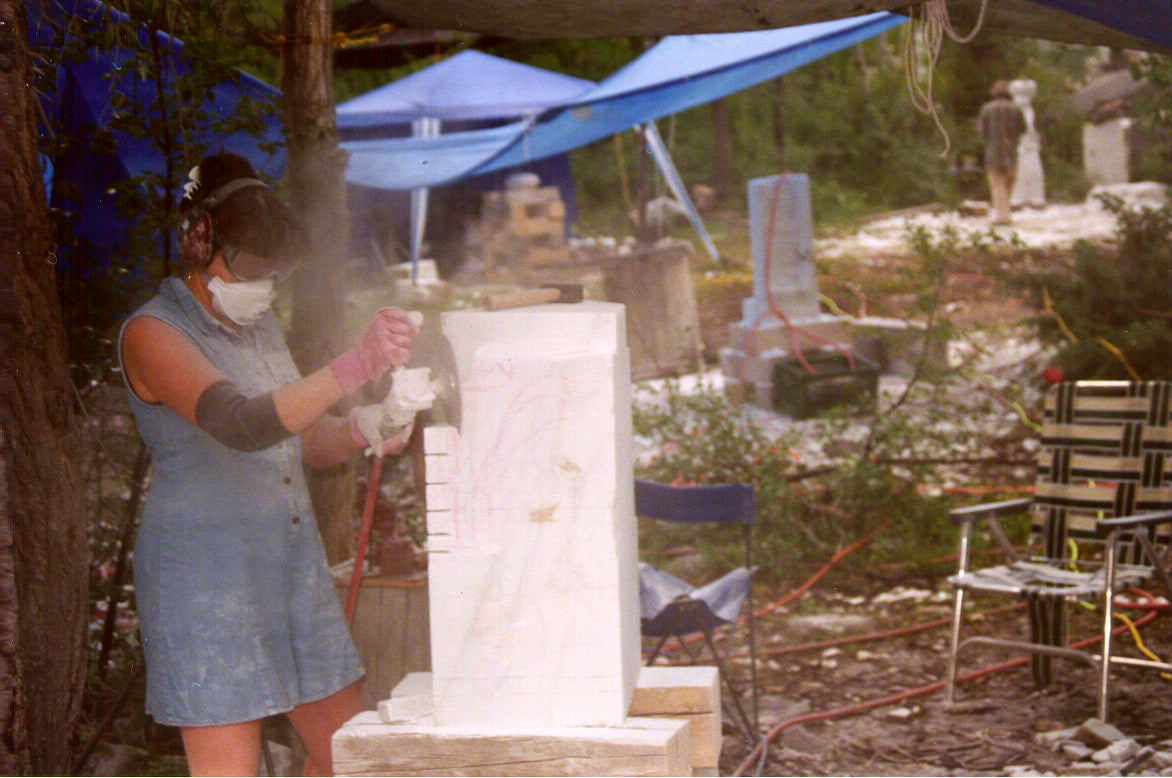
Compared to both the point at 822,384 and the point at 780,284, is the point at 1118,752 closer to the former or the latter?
the point at 822,384

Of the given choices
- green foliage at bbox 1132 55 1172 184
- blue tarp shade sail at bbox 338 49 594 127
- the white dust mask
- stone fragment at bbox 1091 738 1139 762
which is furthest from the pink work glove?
Result: blue tarp shade sail at bbox 338 49 594 127

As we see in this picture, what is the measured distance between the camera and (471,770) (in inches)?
88.7

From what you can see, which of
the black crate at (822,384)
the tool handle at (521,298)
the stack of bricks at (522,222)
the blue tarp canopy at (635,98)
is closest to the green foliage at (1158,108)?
the blue tarp canopy at (635,98)

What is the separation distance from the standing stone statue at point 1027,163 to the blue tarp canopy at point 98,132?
15.5 m

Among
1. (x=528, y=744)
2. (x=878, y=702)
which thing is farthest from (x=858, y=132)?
(x=528, y=744)

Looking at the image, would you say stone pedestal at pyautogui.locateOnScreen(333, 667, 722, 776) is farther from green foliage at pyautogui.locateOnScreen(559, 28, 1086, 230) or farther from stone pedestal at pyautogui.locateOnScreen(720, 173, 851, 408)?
green foliage at pyautogui.locateOnScreen(559, 28, 1086, 230)

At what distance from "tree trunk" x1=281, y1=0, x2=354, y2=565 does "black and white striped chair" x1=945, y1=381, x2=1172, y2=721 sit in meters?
2.23

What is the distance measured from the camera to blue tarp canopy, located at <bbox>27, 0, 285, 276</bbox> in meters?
3.12

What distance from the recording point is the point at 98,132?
3324 mm

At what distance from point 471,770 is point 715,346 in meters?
9.15

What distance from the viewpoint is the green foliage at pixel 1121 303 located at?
22.9 feet

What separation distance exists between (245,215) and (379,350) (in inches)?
20.6

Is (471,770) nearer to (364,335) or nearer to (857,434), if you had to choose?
(364,335)

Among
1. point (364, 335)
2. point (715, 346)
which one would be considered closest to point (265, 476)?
point (364, 335)
